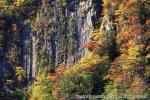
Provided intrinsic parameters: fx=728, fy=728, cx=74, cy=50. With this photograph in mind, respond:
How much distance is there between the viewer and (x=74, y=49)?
92.7m

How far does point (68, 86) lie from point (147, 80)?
31.3 ft

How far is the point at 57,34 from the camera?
310 ft

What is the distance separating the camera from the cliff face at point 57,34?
92.6 meters

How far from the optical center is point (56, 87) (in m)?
86.2

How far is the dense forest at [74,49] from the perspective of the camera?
83250 mm

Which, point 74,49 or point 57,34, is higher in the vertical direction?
point 57,34

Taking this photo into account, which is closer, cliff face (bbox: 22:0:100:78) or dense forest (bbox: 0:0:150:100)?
dense forest (bbox: 0:0:150:100)

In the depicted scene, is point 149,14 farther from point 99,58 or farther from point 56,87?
point 56,87

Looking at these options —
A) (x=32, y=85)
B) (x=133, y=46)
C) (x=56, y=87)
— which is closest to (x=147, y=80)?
(x=133, y=46)

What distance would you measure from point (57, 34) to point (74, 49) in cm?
349

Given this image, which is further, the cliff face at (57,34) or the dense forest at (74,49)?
the cliff face at (57,34)

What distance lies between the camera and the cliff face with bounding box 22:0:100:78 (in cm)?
9256

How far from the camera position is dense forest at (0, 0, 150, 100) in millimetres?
83250

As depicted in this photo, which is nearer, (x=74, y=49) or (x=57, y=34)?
(x=74, y=49)
